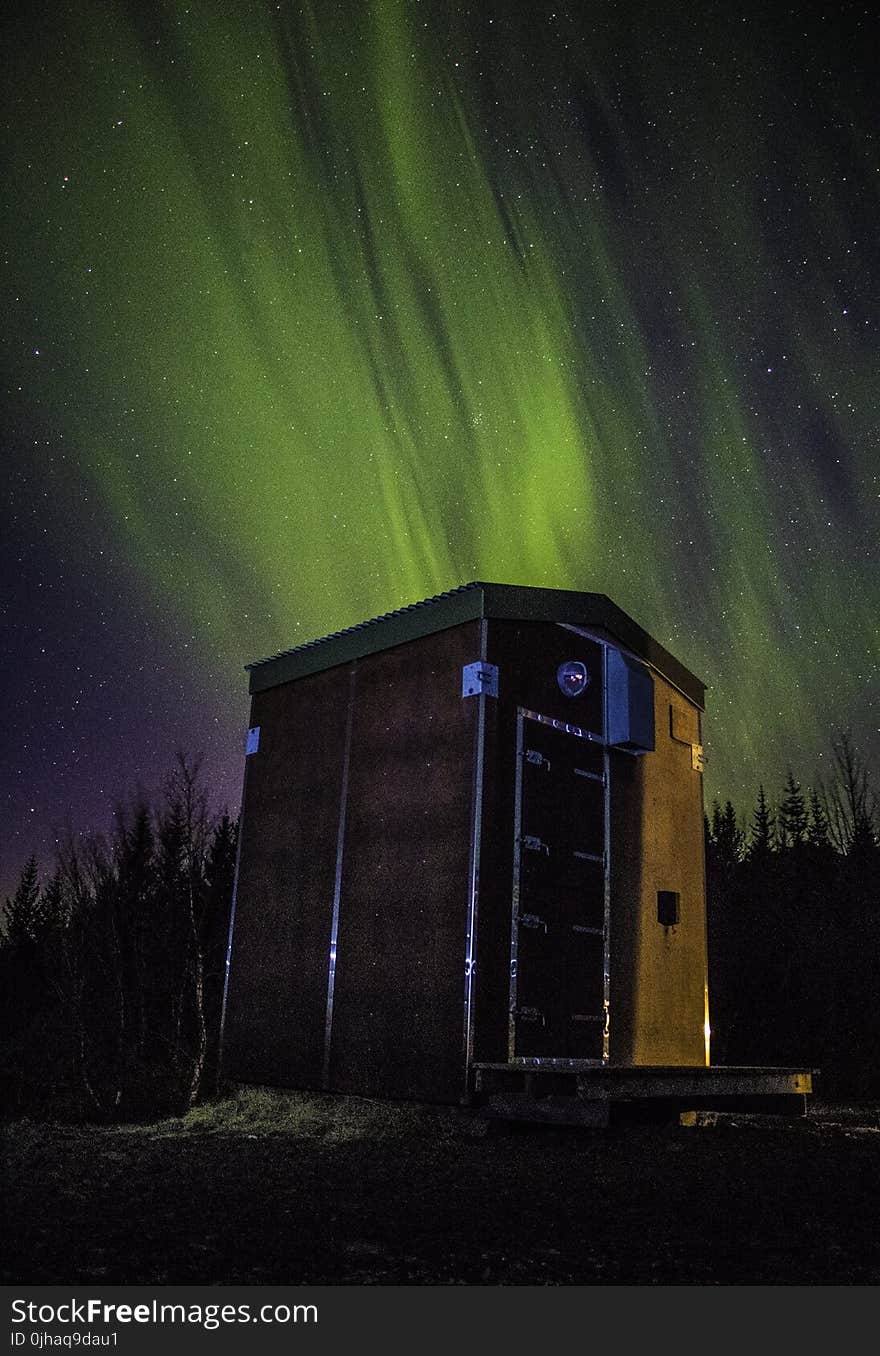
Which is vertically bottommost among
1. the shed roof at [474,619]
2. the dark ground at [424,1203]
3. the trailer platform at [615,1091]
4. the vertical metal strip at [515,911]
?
the dark ground at [424,1203]

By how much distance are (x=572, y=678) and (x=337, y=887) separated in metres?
2.46

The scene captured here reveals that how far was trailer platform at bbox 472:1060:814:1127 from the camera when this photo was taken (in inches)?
235

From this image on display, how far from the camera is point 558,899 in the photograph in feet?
24.5

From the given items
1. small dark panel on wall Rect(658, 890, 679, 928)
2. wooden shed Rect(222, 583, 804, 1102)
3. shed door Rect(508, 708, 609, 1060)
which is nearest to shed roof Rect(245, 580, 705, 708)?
wooden shed Rect(222, 583, 804, 1102)

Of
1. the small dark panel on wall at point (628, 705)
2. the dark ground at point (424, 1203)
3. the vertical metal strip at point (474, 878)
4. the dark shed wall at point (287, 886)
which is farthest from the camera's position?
the dark shed wall at point (287, 886)

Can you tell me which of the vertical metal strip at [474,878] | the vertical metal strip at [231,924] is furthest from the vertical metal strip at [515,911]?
the vertical metal strip at [231,924]

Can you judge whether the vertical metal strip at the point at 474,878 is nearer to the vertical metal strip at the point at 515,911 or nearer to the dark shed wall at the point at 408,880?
the dark shed wall at the point at 408,880

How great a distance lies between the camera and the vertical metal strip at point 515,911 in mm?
6961

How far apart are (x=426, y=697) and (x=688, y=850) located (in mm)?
2848

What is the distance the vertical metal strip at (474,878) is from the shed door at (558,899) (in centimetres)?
33

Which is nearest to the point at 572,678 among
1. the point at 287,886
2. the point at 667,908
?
the point at 667,908

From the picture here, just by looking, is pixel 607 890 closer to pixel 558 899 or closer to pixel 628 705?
pixel 558 899

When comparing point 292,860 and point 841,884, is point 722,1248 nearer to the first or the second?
point 292,860
